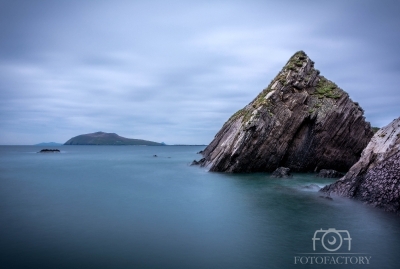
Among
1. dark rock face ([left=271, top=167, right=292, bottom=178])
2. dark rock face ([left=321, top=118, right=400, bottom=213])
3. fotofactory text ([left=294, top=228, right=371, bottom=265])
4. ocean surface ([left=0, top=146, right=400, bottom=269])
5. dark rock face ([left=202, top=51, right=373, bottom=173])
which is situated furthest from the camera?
dark rock face ([left=202, top=51, right=373, bottom=173])

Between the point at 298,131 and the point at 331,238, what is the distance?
23.8m

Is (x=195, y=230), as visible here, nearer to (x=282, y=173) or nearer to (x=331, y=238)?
(x=331, y=238)

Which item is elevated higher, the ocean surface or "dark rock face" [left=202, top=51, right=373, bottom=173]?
"dark rock face" [left=202, top=51, right=373, bottom=173]

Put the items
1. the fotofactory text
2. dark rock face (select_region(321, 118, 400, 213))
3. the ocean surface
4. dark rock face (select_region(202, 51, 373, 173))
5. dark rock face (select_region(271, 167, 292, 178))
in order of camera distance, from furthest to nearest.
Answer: dark rock face (select_region(202, 51, 373, 173)), dark rock face (select_region(271, 167, 292, 178)), dark rock face (select_region(321, 118, 400, 213)), the ocean surface, the fotofactory text

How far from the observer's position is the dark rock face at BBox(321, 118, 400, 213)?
55.9ft

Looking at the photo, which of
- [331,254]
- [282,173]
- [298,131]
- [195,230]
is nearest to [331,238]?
[331,254]

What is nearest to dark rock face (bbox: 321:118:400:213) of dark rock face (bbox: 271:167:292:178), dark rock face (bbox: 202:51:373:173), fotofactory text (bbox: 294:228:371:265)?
fotofactory text (bbox: 294:228:371:265)

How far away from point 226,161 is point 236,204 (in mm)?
14962

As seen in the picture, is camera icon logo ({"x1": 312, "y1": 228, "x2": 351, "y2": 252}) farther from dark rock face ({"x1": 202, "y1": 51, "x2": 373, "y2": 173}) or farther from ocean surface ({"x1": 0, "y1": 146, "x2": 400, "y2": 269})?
dark rock face ({"x1": 202, "y1": 51, "x2": 373, "y2": 173})

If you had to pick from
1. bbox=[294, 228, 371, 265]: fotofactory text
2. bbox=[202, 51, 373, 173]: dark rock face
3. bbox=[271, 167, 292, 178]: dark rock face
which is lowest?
Result: bbox=[294, 228, 371, 265]: fotofactory text

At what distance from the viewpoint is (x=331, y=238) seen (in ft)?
44.5

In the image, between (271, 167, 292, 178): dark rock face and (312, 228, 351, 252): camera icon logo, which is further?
(271, 167, 292, 178): dark rock face

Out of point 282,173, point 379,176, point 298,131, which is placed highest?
point 298,131

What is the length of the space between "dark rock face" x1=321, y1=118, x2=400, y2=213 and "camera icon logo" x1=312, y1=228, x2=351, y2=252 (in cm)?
468
